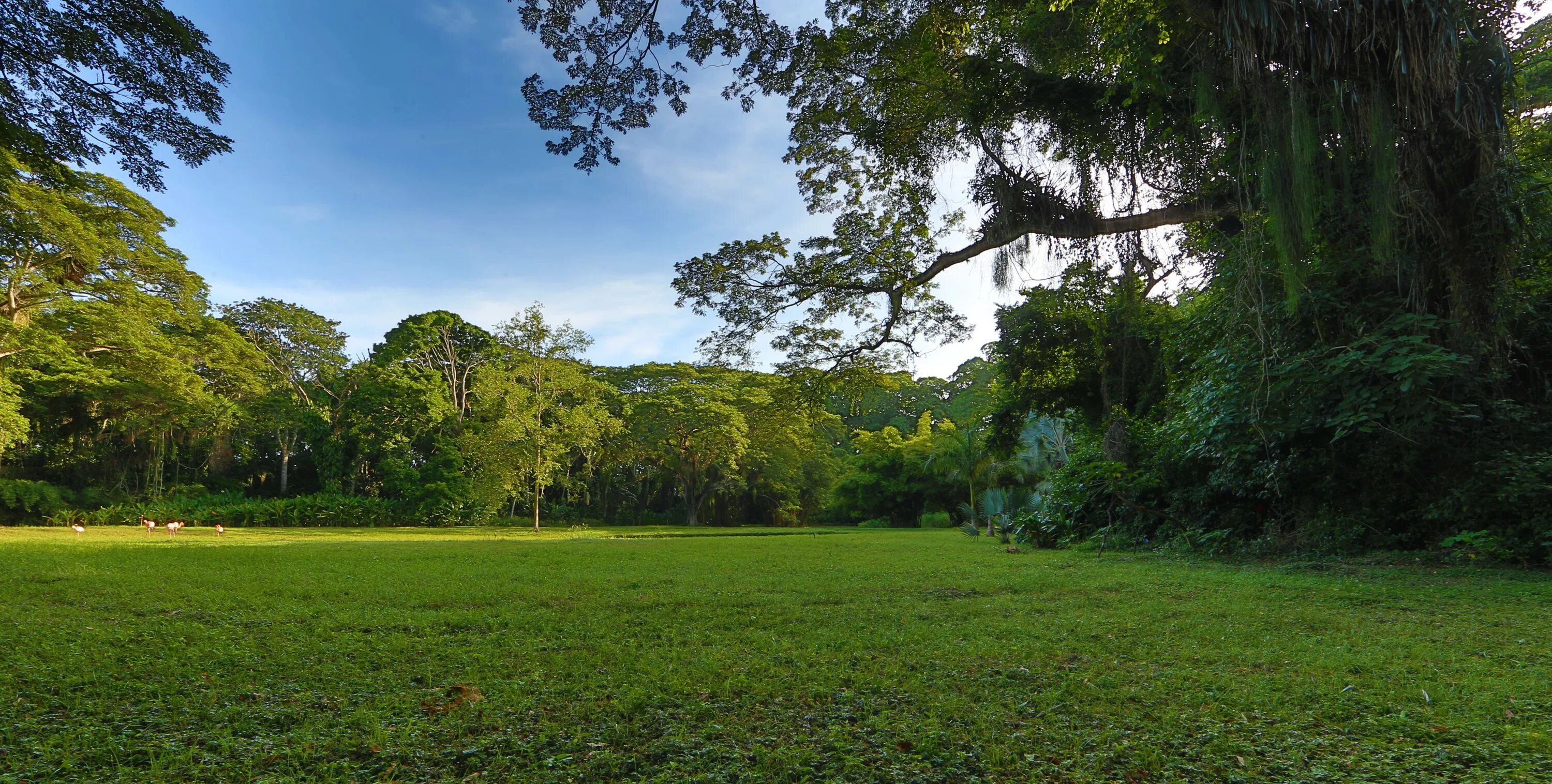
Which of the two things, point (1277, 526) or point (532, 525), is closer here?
point (1277, 526)

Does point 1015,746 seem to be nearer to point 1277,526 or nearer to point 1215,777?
point 1215,777

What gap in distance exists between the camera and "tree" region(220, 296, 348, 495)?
75.0 ft

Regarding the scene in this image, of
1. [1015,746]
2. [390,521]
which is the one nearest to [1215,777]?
[1015,746]

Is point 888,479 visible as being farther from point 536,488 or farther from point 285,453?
point 285,453

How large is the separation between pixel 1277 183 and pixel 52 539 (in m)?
17.4

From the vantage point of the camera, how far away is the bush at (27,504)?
18.6m

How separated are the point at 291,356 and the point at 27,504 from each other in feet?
25.5

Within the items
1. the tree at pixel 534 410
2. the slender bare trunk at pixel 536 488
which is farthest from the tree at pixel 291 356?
the slender bare trunk at pixel 536 488

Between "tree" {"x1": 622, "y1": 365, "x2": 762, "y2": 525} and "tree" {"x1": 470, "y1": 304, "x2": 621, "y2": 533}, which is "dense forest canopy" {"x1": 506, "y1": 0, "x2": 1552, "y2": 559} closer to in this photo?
"tree" {"x1": 470, "y1": 304, "x2": 621, "y2": 533}

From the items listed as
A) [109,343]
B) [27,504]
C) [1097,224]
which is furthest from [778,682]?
[27,504]

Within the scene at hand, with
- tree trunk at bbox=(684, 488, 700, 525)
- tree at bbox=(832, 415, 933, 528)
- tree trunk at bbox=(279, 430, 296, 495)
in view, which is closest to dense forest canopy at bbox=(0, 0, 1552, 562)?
tree trunk at bbox=(279, 430, 296, 495)

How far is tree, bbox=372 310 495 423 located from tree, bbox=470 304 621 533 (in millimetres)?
3300

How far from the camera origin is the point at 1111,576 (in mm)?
5422

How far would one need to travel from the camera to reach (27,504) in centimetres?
1867
